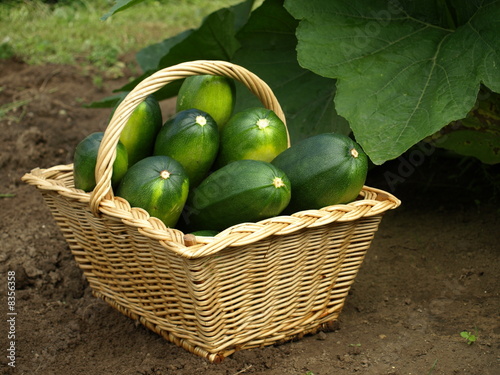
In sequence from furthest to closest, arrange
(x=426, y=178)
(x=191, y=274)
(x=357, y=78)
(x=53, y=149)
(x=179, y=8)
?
1. (x=179, y=8)
2. (x=53, y=149)
3. (x=426, y=178)
4. (x=357, y=78)
5. (x=191, y=274)

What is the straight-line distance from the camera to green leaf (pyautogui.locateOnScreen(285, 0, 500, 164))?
229cm

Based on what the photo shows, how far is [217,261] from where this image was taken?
6.19 ft

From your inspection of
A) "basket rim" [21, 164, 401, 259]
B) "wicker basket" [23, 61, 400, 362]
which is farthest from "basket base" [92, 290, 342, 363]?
"basket rim" [21, 164, 401, 259]

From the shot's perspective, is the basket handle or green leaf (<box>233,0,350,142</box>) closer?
the basket handle

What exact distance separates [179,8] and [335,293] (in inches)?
223

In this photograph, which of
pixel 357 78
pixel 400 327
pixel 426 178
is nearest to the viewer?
pixel 400 327

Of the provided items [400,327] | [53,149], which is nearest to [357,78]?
[400,327]

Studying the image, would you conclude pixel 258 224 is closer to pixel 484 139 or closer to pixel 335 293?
pixel 335 293

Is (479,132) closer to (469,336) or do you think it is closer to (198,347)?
(469,336)

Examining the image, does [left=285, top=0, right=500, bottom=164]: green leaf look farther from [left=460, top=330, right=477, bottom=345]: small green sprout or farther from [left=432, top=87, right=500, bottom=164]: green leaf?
[left=460, top=330, right=477, bottom=345]: small green sprout

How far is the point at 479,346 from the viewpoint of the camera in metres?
2.13

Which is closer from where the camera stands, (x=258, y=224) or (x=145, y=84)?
(x=258, y=224)

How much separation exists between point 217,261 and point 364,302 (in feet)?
2.80

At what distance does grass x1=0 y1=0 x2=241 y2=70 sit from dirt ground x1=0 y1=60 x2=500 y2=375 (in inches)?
72.3
